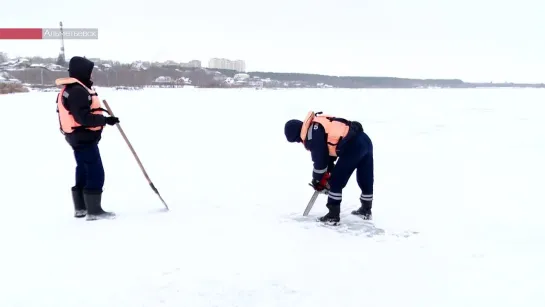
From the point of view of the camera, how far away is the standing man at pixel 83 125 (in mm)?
4148

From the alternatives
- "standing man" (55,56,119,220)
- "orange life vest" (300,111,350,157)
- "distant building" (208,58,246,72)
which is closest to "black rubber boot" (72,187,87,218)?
"standing man" (55,56,119,220)

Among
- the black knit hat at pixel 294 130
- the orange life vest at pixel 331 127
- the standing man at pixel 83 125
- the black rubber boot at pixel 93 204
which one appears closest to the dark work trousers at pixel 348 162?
the orange life vest at pixel 331 127

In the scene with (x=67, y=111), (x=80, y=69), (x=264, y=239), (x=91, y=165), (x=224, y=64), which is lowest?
(x=264, y=239)

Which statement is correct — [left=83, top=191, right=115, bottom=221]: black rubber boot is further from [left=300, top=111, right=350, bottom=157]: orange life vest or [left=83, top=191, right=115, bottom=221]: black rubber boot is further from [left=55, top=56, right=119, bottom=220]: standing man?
[left=300, top=111, right=350, bottom=157]: orange life vest

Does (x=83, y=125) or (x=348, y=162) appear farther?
(x=348, y=162)

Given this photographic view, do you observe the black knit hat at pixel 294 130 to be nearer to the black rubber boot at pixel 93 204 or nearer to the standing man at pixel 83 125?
the standing man at pixel 83 125

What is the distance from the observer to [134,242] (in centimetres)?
375

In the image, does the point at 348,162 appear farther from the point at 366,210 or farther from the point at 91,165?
the point at 91,165

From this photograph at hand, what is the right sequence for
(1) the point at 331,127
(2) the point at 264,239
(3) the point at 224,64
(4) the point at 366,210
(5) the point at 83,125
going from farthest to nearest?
(3) the point at 224,64 → (4) the point at 366,210 → (1) the point at 331,127 → (5) the point at 83,125 → (2) the point at 264,239

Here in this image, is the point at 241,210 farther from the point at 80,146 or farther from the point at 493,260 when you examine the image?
the point at 493,260

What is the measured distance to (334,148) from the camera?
4402 millimetres

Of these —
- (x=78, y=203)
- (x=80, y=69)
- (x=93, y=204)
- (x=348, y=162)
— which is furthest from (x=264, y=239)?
(x=80, y=69)

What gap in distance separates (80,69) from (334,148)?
2.79m

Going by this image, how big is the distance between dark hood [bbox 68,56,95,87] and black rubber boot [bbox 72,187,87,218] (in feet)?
3.90
